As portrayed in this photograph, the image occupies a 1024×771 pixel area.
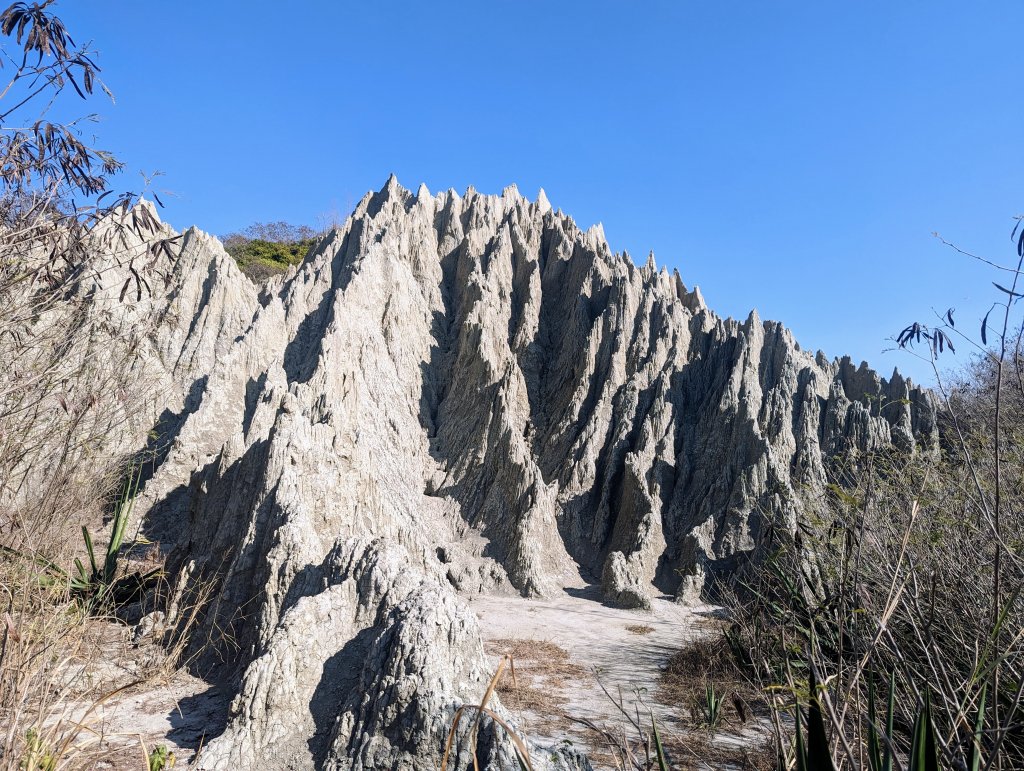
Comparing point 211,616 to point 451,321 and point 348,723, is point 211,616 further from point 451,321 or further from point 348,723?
point 451,321

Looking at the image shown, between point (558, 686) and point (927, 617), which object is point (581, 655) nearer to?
point (558, 686)

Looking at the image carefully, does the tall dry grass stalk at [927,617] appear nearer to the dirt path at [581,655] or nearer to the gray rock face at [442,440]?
the dirt path at [581,655]

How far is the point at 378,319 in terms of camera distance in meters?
23.6

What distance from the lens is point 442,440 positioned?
22.8 m

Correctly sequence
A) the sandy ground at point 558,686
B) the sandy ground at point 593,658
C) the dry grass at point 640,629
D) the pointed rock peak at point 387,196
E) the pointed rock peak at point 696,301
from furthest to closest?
the pointed rock peak at point 387,196, the pointed rock peak at point 696,301, the dry grass at point 640,629, the sandy ground at point 593,658, the sandy ground at point 558,686

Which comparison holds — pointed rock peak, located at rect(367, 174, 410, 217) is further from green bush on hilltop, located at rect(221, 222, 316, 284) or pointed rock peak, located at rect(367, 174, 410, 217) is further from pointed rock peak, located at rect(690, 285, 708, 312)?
pointed rock peak, located at rect(690, 285, 708, 312)

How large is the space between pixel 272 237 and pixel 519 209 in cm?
2514

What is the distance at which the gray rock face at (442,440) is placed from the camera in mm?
6645

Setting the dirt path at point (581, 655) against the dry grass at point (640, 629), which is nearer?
the dirt path at point (581, 655)

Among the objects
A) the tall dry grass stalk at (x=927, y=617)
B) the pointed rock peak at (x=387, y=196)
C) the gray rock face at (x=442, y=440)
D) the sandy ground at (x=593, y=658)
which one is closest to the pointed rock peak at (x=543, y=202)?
the gray rock face at (x=442, y=440)

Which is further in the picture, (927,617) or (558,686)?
(558,686)

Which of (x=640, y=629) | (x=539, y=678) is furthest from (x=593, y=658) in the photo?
(x=640, y=629)

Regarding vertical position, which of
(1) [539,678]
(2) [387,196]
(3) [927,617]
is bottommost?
(1) [539,678]

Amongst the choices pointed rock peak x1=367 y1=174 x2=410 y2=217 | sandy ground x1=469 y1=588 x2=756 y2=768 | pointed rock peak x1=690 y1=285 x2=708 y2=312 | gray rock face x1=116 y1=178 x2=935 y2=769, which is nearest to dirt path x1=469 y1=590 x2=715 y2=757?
sandy ground x1=469 y1=588 x2=756 y2=768
